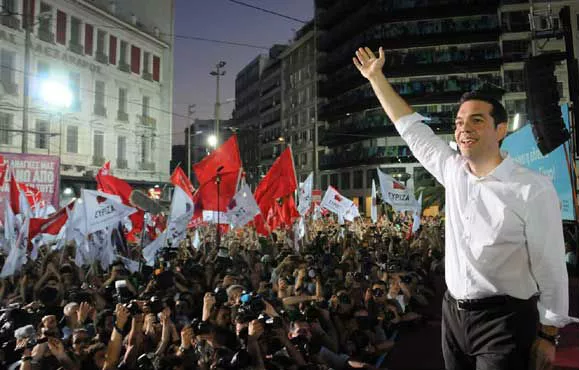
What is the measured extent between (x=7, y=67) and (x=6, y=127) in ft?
10.2

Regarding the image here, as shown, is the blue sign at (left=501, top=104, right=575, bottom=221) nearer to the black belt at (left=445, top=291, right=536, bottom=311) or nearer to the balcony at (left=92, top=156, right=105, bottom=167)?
the black belt at (left=445, top=291, right=536, bottom=311)

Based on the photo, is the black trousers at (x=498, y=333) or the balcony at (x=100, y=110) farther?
the balcony at (x=100, y=110)

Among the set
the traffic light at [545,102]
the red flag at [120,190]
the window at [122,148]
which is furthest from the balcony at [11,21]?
the traffic light at [545,102]

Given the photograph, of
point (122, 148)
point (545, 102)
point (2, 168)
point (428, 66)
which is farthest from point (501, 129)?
point (428, 66)

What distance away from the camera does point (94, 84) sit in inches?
1275

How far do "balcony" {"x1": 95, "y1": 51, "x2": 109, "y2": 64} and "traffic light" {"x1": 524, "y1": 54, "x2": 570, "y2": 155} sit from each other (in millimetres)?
30575

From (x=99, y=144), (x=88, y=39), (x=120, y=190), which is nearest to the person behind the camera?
(x=120, y=190)

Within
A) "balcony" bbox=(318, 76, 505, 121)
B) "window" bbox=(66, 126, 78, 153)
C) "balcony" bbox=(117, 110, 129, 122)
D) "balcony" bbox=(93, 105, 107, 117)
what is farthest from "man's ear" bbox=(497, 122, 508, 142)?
"balcony" bbox=(318, 76, 505, 121)

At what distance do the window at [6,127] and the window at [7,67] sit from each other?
1.56m

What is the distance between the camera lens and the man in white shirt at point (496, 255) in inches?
82.1

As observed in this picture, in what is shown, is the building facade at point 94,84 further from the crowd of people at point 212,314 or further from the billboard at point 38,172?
the crowd of people at point 212,314

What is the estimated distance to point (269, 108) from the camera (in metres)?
A: 76.5

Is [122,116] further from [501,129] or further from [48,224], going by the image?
[501,129]

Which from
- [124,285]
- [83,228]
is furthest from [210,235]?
[124,285]
